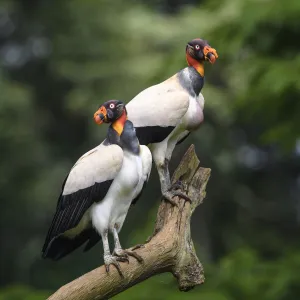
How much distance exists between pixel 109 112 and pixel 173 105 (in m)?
0.51

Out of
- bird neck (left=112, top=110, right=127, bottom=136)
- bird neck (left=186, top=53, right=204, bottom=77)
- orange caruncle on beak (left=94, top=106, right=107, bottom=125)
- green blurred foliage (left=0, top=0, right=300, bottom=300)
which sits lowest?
green blurred foliage (left=0, top=0, right=300, bottom=300)

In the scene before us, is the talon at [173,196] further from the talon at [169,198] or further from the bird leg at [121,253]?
the bird leg at [121,253]

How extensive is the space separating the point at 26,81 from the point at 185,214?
53.9 feet

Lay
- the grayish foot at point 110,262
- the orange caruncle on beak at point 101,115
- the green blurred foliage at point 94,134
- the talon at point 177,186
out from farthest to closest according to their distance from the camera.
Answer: the green blurred foliage at point 94,134 → the talon at point 177,186 → the grayish foot at point 110,262 → the orange caruncle on beak at point 101,115

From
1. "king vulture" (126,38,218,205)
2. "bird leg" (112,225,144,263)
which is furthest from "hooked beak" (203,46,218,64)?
"bird leg" (112,225,144,263)

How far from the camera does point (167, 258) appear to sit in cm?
482

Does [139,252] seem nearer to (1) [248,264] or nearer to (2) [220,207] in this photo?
(1) [248,264]

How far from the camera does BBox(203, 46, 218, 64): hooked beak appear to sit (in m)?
4.62

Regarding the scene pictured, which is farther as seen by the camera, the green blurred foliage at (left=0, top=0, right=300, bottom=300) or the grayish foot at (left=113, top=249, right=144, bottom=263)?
the green blurred foliage at (left=0, top=0, right=300, bottom=300)

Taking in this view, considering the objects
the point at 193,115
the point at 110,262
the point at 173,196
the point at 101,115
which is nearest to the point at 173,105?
the point at 193,115

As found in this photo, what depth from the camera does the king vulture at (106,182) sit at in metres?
4.37

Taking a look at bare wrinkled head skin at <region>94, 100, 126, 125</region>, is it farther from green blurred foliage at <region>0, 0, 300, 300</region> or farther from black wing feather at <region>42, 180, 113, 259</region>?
green blurred foliage at <region>0, 0, 300, 300</region>

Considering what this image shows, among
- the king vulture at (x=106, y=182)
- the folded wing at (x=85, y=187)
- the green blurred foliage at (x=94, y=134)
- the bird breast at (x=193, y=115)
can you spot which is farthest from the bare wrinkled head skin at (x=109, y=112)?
the green blurred foliage at (x=94, y=134)

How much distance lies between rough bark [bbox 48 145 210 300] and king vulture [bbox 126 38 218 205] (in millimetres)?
365
